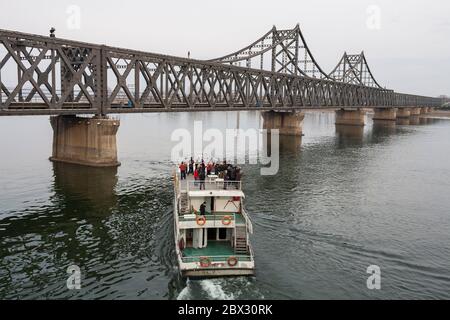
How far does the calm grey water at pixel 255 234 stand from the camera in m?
22.7

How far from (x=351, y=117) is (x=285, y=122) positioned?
57706 mm

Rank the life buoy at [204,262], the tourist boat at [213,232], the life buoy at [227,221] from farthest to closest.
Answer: the life buoy at [227,221], the tourist boat at [213,232], the life buoy at [204,262]

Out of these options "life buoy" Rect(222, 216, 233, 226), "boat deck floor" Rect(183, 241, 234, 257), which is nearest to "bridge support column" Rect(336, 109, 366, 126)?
"life buoy" Rect(222, 216, 233, 226)

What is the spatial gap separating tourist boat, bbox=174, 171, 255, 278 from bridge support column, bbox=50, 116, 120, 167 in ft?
86.4

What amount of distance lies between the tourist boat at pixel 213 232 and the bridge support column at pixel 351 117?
136137mm

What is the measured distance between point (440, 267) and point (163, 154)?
50.7m

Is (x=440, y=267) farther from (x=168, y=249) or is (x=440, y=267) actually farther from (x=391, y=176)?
(x=391, y=176)

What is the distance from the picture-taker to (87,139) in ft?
178

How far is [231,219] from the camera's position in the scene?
85.7 ft

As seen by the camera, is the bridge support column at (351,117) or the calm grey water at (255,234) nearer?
the calm grey water at (255,234)

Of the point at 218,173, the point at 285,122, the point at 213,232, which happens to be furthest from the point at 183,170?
the point at 285,122

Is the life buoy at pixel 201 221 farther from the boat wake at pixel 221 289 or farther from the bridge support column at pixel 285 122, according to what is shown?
the bridge support column at pixel 285 122

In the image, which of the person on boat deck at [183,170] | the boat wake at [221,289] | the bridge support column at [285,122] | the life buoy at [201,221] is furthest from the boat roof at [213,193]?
the bridge support column at [285,122]
